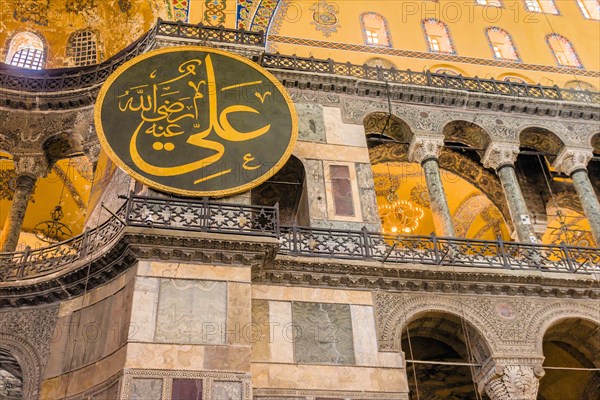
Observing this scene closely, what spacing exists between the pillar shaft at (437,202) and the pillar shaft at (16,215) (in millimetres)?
6942

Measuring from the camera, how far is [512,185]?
10898 millimetres

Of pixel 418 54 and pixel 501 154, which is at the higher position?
pixel 418 54

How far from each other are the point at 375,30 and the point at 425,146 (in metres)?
3.78

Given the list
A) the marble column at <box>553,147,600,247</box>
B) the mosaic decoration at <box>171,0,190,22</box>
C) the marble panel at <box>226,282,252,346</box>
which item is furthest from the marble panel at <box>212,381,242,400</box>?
the mosaic decoration at <box>171,0,190,22</box>

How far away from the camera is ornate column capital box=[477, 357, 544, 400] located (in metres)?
8.28

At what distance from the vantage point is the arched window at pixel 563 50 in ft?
46.1

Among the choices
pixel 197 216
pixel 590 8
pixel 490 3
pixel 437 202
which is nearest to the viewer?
pixel 197 216

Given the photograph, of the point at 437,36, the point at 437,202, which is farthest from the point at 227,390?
the point at 437,36

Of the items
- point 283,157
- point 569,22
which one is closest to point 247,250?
point 283,157

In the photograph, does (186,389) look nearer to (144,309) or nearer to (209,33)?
(144,309)

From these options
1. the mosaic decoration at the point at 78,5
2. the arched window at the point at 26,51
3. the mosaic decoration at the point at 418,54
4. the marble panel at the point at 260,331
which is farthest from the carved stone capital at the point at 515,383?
the mosaic decoration at the point at 78,5

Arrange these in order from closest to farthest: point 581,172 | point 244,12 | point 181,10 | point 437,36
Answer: point 581,172 → point 181,10 → point 244,12 → point 437,36

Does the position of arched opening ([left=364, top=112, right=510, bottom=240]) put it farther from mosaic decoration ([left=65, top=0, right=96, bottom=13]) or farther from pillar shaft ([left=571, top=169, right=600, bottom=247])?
mosaic decoration ([left=65, top=0, right=96, bottom=13])

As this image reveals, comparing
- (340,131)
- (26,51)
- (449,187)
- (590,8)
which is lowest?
(340,131)
